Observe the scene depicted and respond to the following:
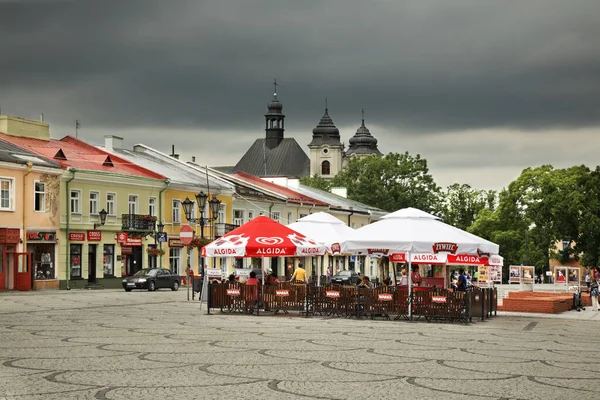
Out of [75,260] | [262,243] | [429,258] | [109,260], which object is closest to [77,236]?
[75,260]

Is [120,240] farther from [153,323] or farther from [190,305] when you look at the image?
[153,323]

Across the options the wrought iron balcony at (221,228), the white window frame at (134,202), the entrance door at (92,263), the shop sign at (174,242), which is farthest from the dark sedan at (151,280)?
the wrought iron balcony at (221,228)

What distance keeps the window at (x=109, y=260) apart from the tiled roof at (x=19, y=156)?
6.04 metres

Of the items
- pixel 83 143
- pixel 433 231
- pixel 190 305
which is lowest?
pixel 190 305

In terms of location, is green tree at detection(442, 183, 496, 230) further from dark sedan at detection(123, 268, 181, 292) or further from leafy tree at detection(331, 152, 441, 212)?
dark sedan at detection(123, 268, 181, 292)

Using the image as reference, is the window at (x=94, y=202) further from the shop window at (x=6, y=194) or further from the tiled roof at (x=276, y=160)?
the tiled roof at (x=276, y=160)

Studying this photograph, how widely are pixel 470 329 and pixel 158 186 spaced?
3821 centimetres

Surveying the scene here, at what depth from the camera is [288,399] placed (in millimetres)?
11258

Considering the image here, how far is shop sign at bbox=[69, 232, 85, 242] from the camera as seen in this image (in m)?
52.5

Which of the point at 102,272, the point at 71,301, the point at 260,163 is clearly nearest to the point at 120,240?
the point at 102,272

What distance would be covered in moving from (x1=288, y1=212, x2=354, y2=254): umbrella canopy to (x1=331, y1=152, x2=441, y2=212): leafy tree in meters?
68.6

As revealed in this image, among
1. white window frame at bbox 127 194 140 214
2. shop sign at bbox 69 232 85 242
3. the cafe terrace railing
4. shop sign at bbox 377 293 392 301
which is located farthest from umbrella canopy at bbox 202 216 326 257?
white window frame at bbox 127 194 140 214

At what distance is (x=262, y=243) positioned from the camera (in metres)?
28.4

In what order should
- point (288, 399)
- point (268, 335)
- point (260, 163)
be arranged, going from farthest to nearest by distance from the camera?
point (260, 163) → point (268, 335) → point (288, 399)
